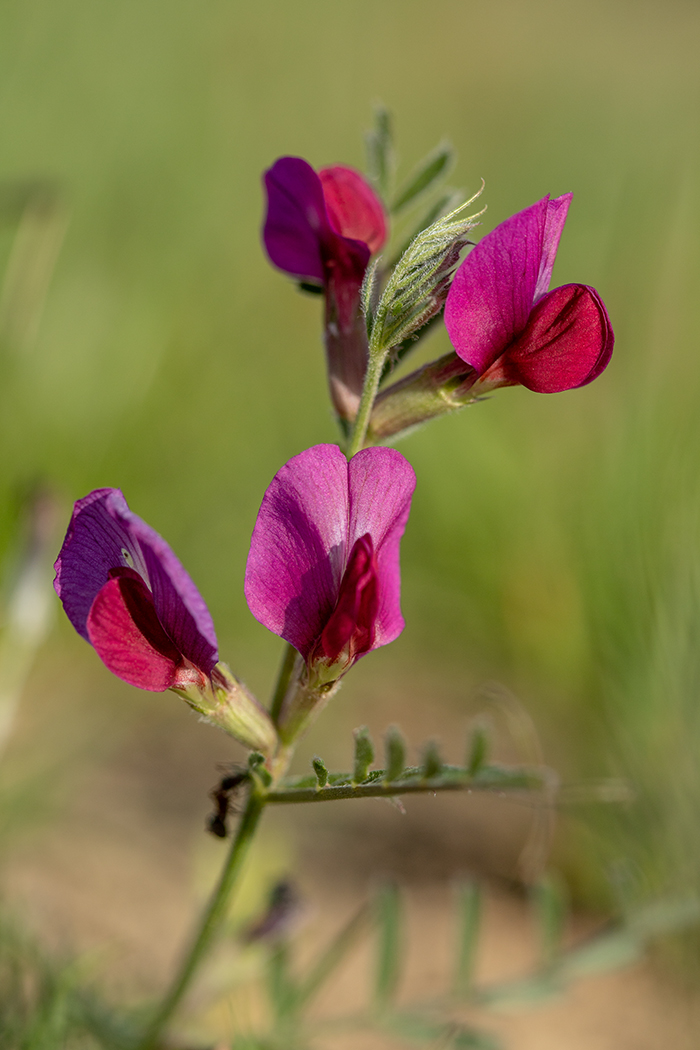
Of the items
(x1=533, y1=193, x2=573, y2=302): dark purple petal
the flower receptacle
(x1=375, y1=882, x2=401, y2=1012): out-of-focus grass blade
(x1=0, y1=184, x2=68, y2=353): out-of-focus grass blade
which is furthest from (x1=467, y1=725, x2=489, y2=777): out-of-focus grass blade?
(x1=0, y1=184, x2=68, y2=353): out-of-focus grass blade

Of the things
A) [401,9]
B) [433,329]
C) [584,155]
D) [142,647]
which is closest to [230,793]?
[142,647]

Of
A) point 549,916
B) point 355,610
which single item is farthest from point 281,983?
point 355,610

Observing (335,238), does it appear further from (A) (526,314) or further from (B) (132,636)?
(B) (132,636)

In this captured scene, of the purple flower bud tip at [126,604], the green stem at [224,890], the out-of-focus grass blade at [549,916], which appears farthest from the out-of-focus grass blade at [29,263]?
the out-of-focus grass blade at [549,916]

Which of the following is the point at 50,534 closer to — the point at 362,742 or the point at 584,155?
the point at 362,742

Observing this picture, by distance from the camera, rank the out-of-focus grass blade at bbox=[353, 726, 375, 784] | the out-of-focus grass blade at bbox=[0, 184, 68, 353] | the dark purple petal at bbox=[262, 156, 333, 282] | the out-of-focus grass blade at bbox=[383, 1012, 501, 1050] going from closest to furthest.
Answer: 1. the out-of-focus grass blade at bbox=[353, 726, 375, 784]
2. the dark purple petal at bbox=[262, 156, 333, 282]
3. the out-of-focus grass blade at bbox=[383, 1012, 501, 1050]
4. the out-of-focus grass blade at bbox=[0, 184, 68, 353]

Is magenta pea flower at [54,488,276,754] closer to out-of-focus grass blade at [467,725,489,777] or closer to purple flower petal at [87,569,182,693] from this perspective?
purple flower petal at [87,569,182,693]
